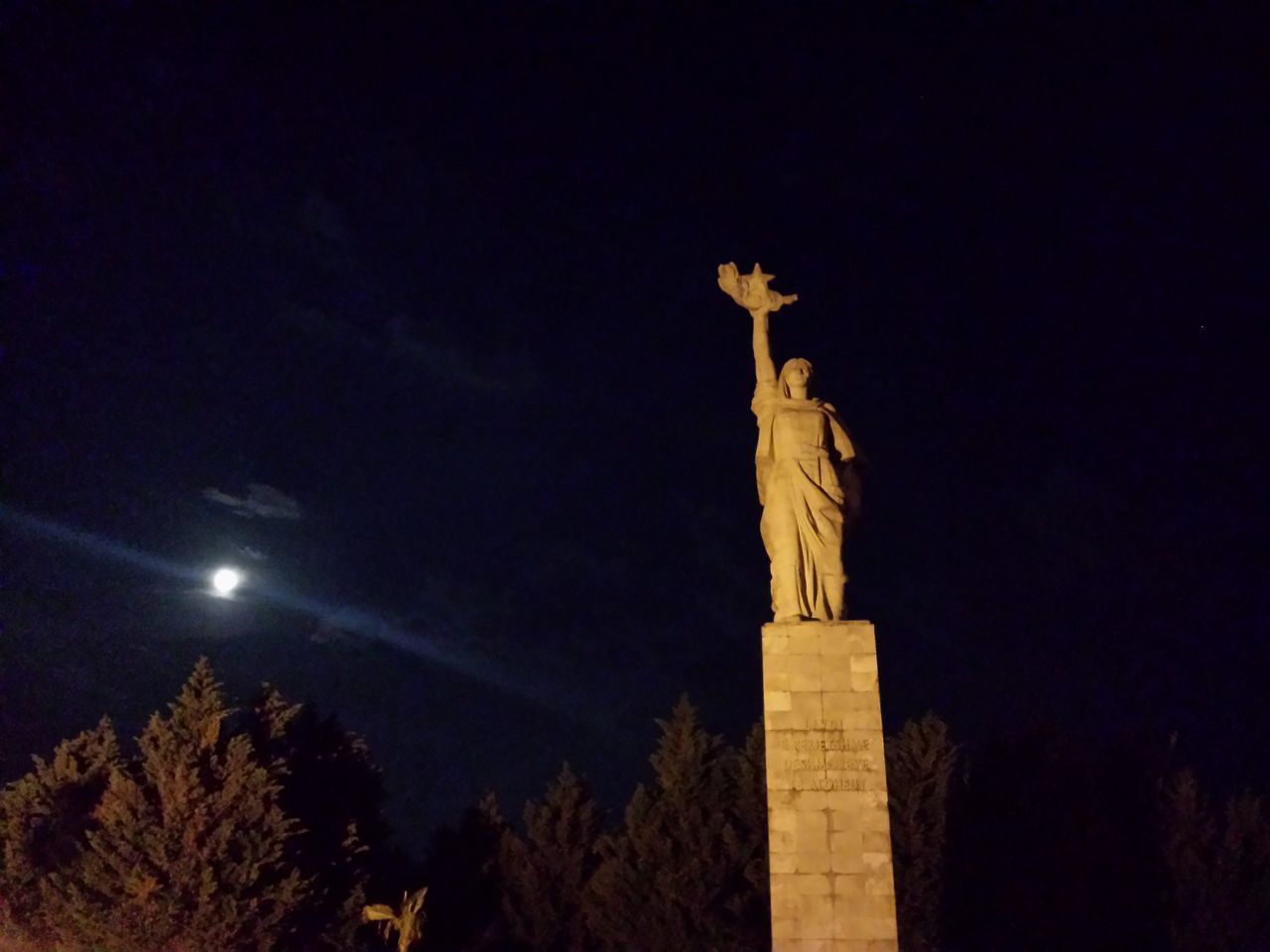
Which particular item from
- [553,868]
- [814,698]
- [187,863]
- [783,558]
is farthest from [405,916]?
[553,868]

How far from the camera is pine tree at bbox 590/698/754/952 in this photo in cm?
2864

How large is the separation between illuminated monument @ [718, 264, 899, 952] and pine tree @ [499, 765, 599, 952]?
21.3 meters

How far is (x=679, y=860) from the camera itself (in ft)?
96.5

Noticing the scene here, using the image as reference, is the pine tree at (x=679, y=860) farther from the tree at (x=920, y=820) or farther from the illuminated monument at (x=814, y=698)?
the illuminated monument at (x=814, y=698)

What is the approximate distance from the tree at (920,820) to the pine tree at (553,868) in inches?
344

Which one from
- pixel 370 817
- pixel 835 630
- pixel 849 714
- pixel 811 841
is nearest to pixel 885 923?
pixel 811 841

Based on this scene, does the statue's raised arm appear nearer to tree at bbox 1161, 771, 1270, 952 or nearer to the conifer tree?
tree at bbox 1161, 771, 1270, 952

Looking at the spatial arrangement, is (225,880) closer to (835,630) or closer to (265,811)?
(265,811)

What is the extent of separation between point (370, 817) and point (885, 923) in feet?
74.3

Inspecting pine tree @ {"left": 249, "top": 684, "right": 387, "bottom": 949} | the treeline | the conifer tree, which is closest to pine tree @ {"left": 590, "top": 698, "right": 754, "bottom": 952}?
the treeline

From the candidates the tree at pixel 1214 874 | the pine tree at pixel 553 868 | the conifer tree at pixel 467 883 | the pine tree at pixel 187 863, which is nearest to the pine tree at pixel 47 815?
the pine tree at pixel 187 863

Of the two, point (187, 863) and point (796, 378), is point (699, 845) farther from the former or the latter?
point (796, 378)

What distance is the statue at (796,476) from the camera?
522 inches

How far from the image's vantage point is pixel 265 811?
80.9 feet
